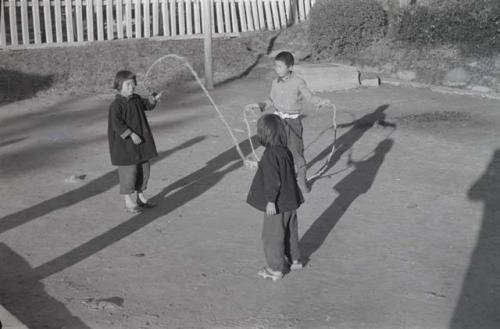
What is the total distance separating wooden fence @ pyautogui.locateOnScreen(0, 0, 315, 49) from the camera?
50.4 feet

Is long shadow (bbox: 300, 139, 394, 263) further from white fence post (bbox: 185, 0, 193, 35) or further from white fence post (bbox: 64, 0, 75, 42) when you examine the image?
white fence post (bbox: 64, 0, 75, 42)

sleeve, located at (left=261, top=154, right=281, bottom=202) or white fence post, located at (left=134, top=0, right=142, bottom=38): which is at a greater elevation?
white fence post, located at (left=134, top=0, right=142, bottom=38)

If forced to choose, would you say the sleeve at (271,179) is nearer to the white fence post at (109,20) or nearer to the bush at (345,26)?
the bush at (345,26)

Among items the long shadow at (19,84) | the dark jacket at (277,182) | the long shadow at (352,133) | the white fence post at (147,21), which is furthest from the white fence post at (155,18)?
the dark jacket at (277,182)

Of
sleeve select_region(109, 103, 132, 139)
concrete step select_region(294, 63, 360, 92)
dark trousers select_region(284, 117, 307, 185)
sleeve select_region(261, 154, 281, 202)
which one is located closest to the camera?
sleeve select_region(261, 154, 281, 202)

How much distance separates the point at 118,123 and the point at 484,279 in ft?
11.9

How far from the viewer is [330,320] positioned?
4.93 meters

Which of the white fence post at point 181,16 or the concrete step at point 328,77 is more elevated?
the white fence post at point 181,16

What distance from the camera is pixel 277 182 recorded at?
5.42 meters

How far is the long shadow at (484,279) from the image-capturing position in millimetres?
4941

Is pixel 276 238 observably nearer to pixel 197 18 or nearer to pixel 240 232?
pixel 240 232

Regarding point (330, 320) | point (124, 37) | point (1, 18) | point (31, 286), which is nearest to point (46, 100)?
point (1, 18)

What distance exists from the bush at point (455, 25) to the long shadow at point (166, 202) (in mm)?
5828

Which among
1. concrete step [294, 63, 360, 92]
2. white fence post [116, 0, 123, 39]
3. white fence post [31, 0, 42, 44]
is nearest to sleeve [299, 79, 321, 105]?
concrete step [294, 63, 360, 92]
